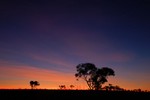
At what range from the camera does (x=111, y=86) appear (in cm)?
8581

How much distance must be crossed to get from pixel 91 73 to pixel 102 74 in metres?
4.01
